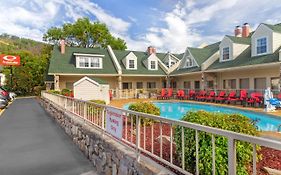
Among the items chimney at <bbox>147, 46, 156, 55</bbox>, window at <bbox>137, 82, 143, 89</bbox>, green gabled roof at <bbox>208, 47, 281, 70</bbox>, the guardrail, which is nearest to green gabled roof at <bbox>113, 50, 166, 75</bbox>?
chimney at <bbox>147, 46, 156, 55</bbox>

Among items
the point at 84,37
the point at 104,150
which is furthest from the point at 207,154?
the point at 84,37

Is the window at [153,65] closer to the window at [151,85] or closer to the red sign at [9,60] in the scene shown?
the window at [151,85]

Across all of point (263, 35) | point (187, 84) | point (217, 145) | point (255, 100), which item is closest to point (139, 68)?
point (187, 84)

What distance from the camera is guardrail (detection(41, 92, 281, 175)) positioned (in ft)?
7.28

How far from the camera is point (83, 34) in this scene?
44250mm

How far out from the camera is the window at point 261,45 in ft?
64.5

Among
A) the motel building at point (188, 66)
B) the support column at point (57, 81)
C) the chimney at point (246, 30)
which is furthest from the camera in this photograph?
the chimney at point (246, 30)

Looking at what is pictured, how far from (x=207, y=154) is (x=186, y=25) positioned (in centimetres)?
2397

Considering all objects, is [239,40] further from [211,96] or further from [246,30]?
[211,96]

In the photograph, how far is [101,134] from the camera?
561 centimetres

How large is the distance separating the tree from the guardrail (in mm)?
36049

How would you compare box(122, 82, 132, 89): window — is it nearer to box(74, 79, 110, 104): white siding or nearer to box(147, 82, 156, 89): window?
box(147, 82, 156, 89): window

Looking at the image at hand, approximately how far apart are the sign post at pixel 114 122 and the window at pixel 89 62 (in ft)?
82.5

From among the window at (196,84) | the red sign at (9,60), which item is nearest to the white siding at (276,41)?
the window at (196,84)
